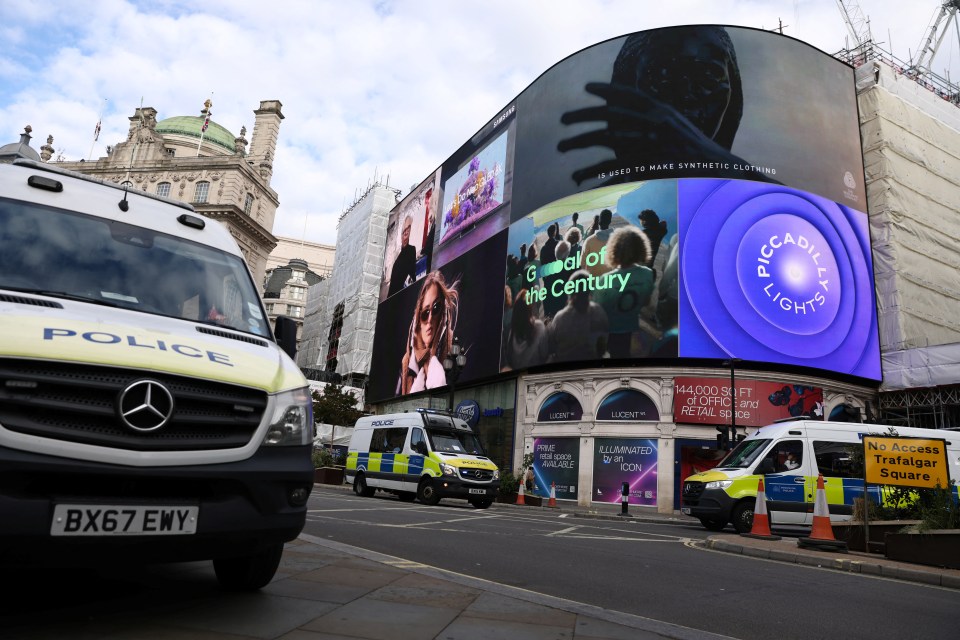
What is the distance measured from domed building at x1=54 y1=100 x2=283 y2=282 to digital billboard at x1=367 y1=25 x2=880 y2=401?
37.7 m

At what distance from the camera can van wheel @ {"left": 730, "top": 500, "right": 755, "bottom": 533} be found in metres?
13.8

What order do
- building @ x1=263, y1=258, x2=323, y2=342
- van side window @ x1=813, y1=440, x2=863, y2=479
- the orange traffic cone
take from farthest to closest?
1. building @ x1=263, y1=258, x2=323, y2=342
2. van side window @ x1=813, y1=440, x2=863, y2=479
3. the orange traffic cone

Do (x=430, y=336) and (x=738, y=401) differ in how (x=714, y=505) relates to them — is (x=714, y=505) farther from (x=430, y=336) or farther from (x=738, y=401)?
(x=430, y=336)

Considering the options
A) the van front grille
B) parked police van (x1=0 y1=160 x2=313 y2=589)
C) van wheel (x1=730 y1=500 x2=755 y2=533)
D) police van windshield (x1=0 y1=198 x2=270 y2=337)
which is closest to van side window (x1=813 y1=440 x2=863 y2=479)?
van wheel (x1=730 y1=500 x2=755 y2=533)

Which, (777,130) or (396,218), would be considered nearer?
(777,130)

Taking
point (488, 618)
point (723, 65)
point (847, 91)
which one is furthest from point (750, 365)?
→ point (488, 618)

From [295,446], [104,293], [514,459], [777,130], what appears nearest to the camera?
[295,446]

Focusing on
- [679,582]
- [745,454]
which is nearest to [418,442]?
[745,454]

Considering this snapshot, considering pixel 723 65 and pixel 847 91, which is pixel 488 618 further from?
pixel 847 91

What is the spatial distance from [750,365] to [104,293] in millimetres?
26821

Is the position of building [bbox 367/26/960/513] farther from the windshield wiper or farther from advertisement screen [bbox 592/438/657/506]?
the windshield wiper

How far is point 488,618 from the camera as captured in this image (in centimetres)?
374

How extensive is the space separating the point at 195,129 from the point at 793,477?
Answer: 7307 centimetres

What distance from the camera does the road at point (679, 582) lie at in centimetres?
460
